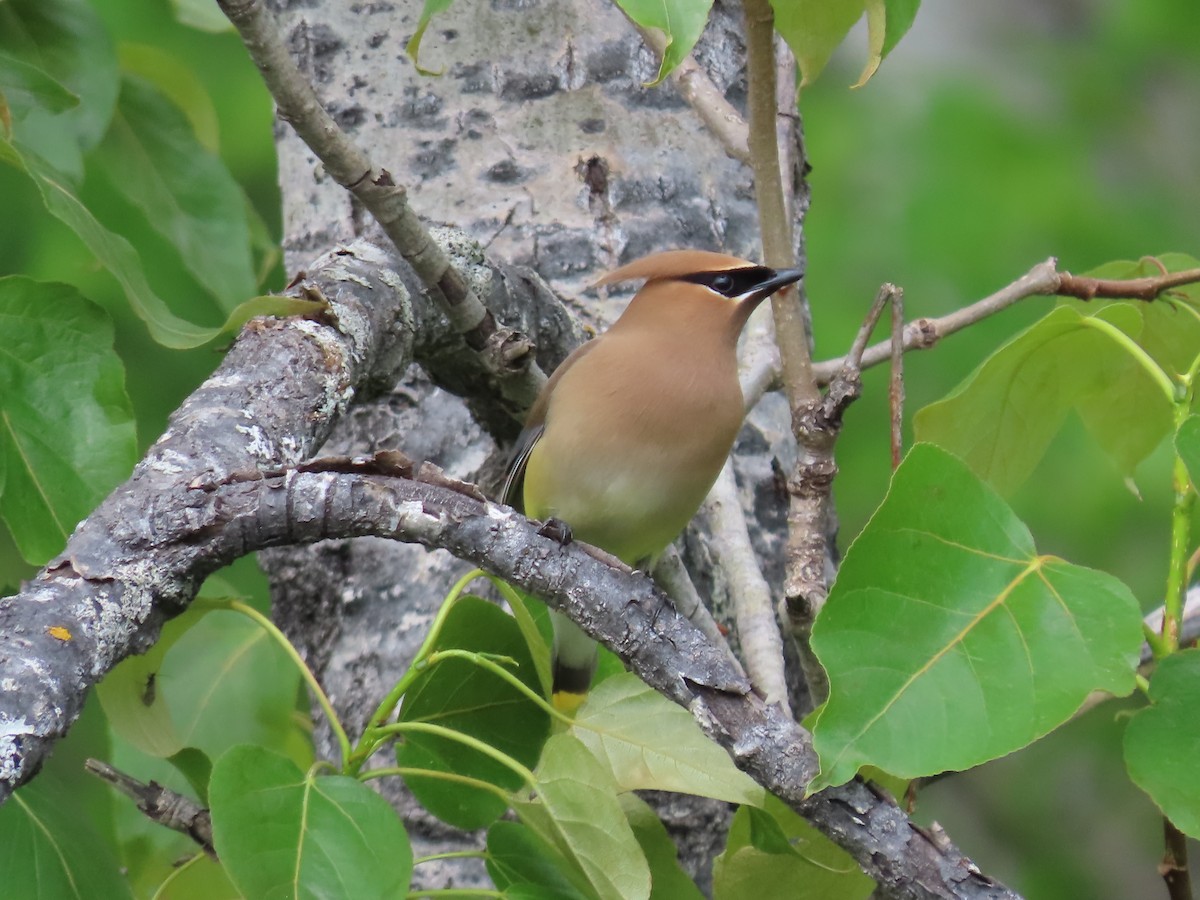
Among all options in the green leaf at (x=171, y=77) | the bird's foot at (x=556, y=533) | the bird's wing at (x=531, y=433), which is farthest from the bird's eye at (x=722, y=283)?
the green leaf at (x=171, y=77)

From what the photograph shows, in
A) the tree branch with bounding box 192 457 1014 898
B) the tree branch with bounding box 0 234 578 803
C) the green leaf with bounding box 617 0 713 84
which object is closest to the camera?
the tree branch with bounding box 0 234 578 803

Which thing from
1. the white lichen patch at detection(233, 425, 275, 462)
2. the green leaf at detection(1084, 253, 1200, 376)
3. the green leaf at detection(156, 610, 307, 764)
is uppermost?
the green leaf at detection(1084, 253, 1200, 376)

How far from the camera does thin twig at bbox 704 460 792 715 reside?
2402 mm

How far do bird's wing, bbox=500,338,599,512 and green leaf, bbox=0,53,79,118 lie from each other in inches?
34.6

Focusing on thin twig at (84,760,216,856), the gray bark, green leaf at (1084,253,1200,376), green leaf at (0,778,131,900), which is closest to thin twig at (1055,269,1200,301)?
green leaf at (1084,253,1200,376)

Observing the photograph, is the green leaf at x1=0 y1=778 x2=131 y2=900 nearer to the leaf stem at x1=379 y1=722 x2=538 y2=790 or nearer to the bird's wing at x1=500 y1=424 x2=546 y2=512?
the leaf stem at x1=379 y1=722 x2=538 y2=790

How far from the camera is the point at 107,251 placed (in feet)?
6.35

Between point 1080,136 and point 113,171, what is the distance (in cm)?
496

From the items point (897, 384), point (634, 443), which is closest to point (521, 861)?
point (897, 384)

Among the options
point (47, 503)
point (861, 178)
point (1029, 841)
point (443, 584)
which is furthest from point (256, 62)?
point (1029, 841)

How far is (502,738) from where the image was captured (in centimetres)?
199

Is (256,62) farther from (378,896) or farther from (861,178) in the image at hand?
(861,178)

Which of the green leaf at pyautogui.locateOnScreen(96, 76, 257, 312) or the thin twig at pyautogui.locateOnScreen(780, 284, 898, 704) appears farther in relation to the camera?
the green leaf at pyautogui.locateOnScreen(96, 76, 257, 312)

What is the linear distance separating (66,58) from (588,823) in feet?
5.15
